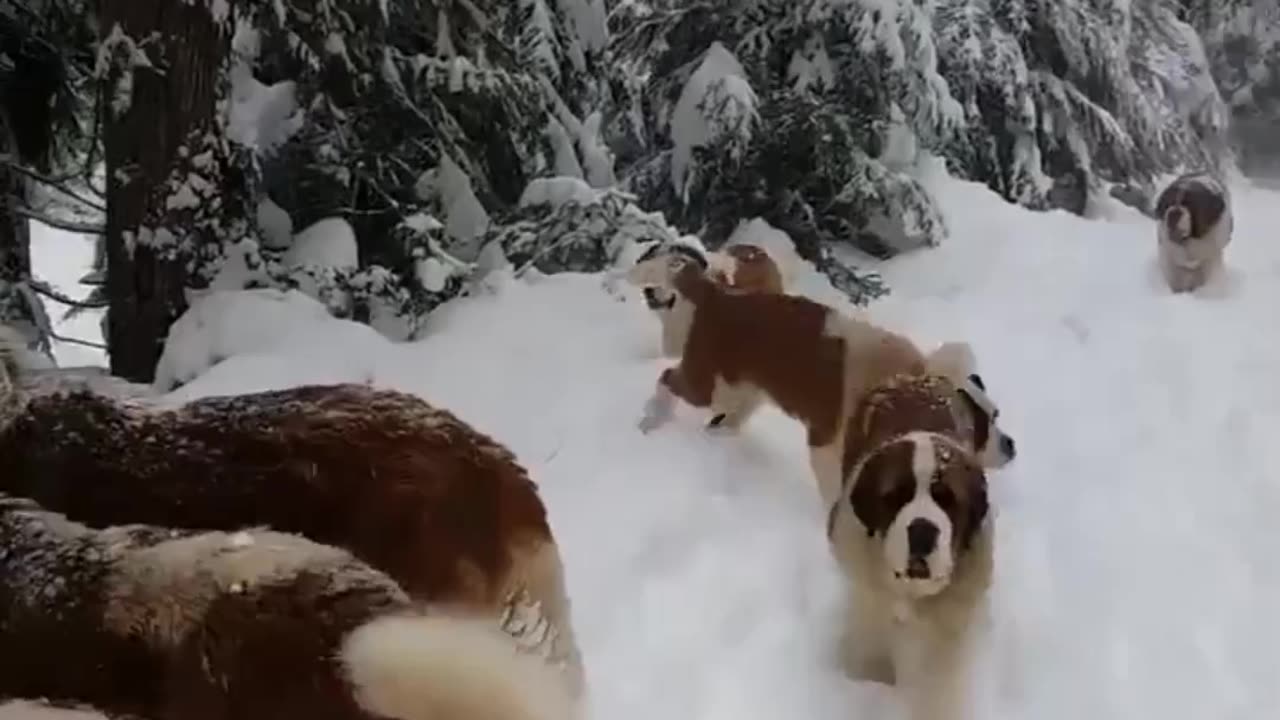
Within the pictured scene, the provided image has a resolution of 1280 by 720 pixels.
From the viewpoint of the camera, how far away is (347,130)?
4.23 meters

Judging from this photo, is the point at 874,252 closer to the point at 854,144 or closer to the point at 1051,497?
the point at 854,144

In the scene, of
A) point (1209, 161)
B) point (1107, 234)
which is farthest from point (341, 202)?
point (1209, 161)

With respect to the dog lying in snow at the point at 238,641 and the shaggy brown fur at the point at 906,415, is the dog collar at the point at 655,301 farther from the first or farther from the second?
the dog lying in snow at the point at 238,641

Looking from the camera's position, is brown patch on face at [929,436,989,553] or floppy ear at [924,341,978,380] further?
floppy ear at [924,341,978,380]

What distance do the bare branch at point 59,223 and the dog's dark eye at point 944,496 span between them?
2.47 m

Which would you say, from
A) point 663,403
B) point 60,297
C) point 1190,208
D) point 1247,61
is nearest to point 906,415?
point 663,403

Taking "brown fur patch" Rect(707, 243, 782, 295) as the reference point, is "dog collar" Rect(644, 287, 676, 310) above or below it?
above

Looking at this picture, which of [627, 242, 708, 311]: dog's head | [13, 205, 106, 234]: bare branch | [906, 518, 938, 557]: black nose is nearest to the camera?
[906, 518, 938, 557]: black nose

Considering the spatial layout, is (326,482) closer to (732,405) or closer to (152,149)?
(732,405)

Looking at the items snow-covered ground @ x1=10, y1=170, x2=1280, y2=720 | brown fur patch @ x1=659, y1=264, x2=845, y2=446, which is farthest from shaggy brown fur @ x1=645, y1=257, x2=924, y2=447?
snow-covered ground @ x1=10, y1=170, x2=1280, y2=720

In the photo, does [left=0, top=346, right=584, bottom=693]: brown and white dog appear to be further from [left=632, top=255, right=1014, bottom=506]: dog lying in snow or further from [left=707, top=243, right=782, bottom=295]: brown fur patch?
[left=707, top=243, right=782, bottom=295]: brown fur patch

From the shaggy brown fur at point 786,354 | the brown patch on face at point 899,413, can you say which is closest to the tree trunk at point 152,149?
the shaggy brown fur at point 786,354

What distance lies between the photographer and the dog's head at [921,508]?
2348 mm

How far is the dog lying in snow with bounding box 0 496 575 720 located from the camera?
1.42 metres
